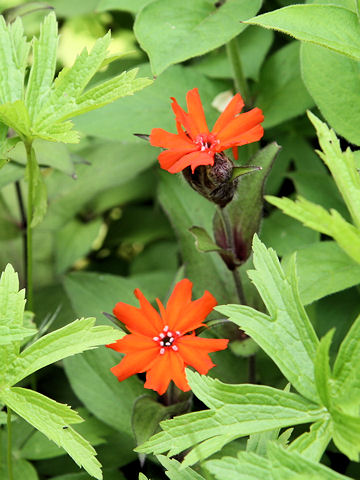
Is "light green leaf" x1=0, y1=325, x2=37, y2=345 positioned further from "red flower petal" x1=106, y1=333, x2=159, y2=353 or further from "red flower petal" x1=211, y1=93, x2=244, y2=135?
"red flower petal" x1=211, y1=93, x2=244, y2=135

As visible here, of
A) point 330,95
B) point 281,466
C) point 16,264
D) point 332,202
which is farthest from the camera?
point 16,264

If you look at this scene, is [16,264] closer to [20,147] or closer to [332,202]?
[20,147]

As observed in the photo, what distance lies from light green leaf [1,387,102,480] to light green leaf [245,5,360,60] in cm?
41

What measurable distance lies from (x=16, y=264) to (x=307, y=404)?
700 mm

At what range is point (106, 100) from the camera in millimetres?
697

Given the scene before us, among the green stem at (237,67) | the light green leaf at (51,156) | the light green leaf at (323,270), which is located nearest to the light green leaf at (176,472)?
the light green leaf at (323,270)

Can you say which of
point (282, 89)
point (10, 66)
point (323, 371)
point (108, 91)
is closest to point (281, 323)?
point (323, 371)

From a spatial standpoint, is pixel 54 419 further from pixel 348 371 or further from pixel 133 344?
pixel 348 371

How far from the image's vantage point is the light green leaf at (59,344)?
0.61 metres

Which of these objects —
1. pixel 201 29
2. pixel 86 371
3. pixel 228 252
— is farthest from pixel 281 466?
pixel 201 29

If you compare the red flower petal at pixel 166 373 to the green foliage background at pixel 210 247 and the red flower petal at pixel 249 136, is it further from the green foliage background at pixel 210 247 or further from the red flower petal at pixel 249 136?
the red flower petal at pixel 249 136

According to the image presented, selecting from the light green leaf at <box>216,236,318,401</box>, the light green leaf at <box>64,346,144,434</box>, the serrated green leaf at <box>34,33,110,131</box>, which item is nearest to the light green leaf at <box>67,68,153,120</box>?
the serrated green leaf at <box>34,33,110,131</box>

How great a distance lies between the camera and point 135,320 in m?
0.71

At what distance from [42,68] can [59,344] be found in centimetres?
31
